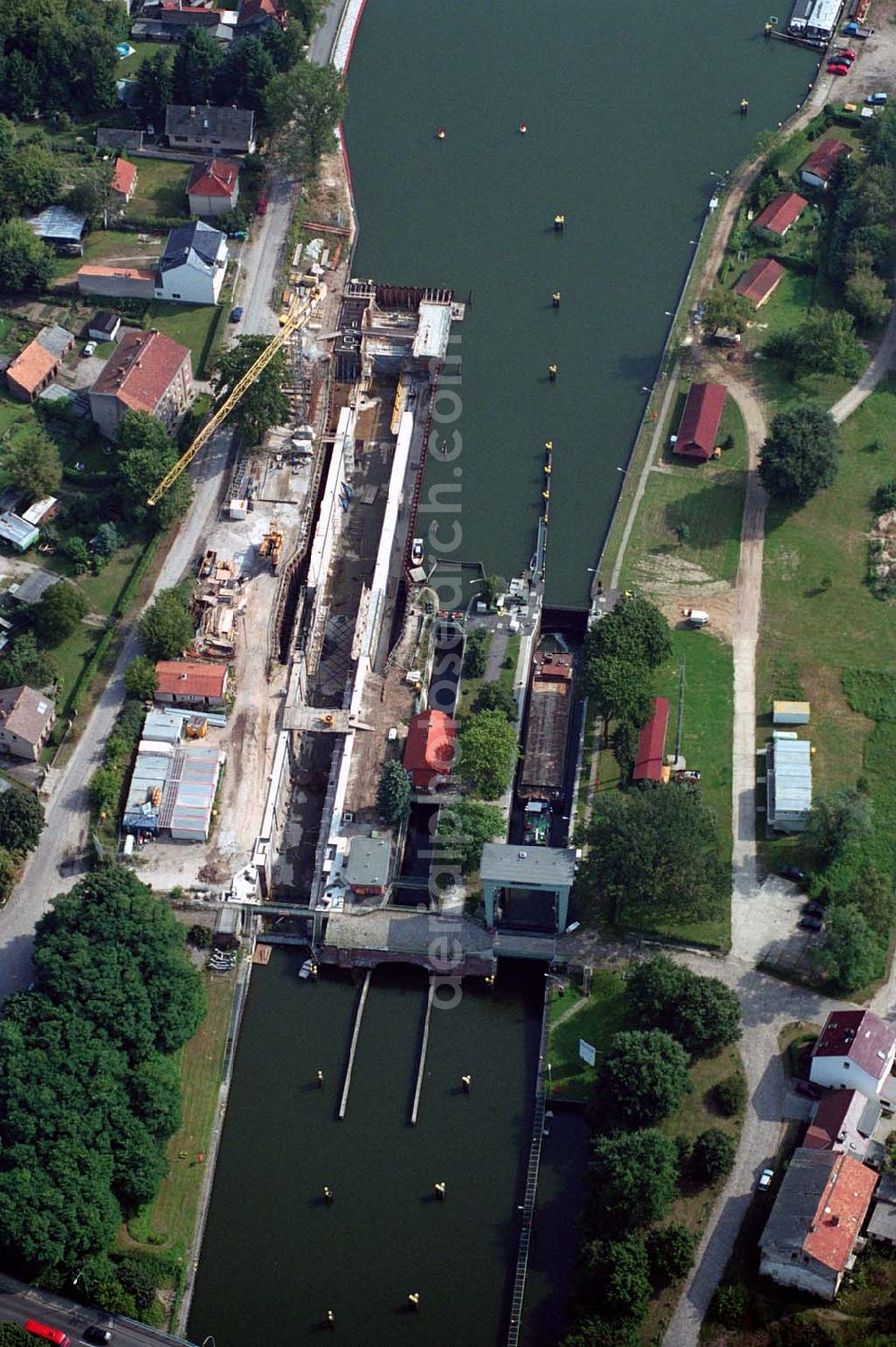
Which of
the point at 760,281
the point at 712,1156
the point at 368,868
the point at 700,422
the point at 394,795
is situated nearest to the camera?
the point at 712,1156

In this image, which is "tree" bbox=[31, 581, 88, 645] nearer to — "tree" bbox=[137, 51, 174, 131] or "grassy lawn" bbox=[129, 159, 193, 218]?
"grassy lawn" bbox=[129, 159, 193, 218]

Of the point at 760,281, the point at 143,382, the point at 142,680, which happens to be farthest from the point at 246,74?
the point at 142,680

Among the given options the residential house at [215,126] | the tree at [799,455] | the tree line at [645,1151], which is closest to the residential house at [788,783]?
the tree line at [645,1151]

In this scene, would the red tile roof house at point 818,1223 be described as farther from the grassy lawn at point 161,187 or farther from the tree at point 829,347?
the grassy lawn at point 161,187

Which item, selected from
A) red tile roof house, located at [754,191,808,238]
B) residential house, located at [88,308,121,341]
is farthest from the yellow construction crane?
red tile roof house, located at [754,191,808,238]

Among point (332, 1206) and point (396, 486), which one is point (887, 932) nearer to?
point (332, 1206)

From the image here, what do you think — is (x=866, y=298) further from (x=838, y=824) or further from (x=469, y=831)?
(x=469, y=831)
